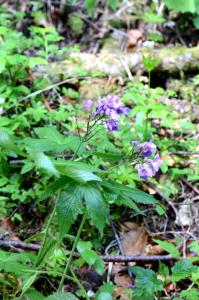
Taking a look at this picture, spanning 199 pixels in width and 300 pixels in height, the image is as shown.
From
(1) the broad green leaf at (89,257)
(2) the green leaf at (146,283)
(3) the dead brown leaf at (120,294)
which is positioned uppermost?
(1) the broad green leaf at (89,257)

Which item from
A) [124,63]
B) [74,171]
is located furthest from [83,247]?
[124,63]

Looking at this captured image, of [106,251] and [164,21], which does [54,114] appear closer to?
[106,251]

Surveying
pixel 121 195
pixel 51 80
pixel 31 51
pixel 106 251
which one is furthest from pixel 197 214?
pixel 31 51

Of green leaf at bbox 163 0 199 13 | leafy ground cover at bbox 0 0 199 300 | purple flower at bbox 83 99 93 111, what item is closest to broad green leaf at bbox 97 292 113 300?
leafy ground cover at bbox 0 0 199 300

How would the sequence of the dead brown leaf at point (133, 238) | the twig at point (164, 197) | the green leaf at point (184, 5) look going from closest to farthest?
the dead brown leaf at point (133, 238)
the twig at point (164, 197)
the green leaf at point (184, 5)

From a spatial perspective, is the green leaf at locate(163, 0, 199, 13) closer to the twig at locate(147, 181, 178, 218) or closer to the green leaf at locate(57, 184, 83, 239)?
the twig at locate(147, 181, 178, 218)

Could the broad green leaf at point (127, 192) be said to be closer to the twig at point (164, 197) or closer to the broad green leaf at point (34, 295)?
the broad green leaf at point (34, 295)

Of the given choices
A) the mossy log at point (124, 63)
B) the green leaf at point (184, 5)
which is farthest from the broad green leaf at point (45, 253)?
the mossy log at point (124, 63)
